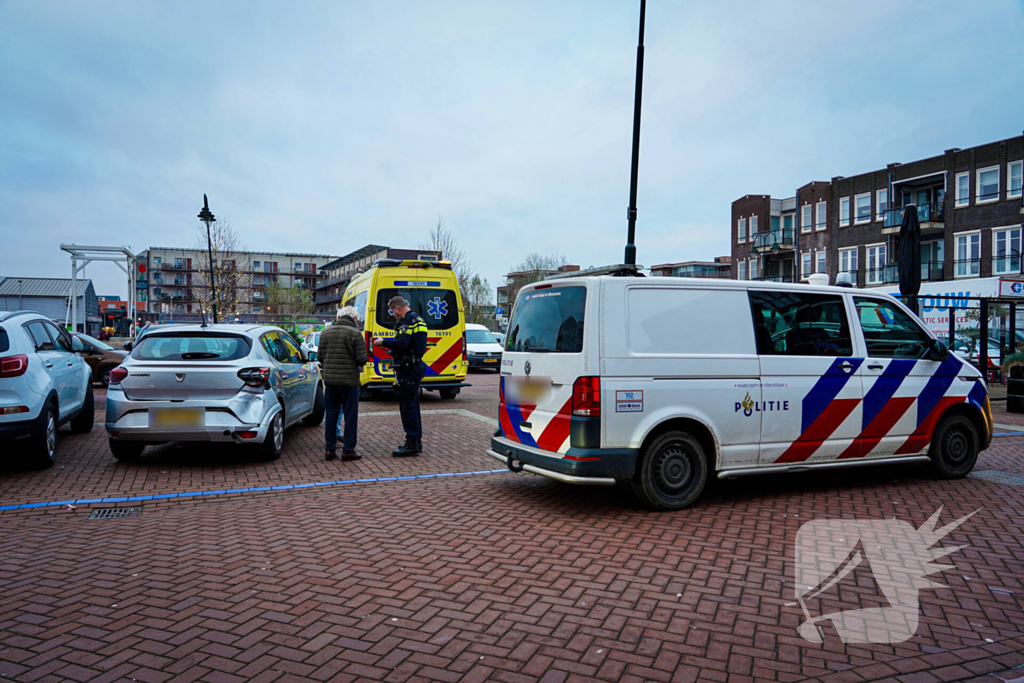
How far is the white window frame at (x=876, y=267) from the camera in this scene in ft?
132

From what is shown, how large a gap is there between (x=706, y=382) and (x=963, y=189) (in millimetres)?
38187

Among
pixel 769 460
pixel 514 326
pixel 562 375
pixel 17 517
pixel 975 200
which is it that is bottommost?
pixel 17 517

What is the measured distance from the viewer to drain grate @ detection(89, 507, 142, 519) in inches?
222

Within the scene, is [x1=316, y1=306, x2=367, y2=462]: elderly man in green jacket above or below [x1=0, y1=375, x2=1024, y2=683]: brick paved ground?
above

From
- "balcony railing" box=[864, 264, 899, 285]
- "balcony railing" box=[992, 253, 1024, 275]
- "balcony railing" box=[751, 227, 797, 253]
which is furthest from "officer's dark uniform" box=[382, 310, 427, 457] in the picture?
"balcony railing" box=[751, 227, 797, 253]

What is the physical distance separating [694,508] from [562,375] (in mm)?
1613

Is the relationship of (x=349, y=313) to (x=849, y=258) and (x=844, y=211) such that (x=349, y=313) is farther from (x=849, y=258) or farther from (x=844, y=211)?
(x=844, y=211)

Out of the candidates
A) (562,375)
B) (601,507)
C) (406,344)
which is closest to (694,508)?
(601,507)

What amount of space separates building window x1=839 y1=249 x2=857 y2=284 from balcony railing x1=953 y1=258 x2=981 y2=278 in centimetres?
612

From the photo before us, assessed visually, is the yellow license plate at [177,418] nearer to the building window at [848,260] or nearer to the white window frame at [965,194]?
the white window frame at [965,194]

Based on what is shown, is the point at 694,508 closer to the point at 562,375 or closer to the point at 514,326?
the point at 562,375

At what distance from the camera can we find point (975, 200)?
35.2m

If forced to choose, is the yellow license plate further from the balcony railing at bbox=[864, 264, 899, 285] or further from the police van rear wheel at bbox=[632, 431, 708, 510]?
the balcony railing at bbox=[864, 264, 899, 285]

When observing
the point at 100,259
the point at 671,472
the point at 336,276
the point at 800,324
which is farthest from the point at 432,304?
the point at 336,276
